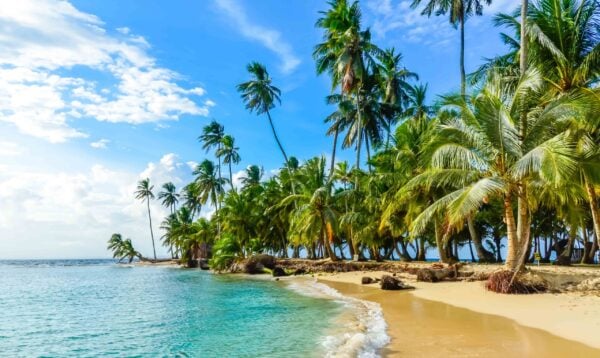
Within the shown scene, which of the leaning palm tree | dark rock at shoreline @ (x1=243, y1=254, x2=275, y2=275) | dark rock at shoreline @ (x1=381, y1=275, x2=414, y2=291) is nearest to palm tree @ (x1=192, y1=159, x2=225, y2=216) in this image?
the leaning palm tree

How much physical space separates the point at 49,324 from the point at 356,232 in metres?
20.8

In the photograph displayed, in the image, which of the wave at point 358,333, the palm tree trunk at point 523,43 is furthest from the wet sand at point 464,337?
the palm tree trunk at point 523,43

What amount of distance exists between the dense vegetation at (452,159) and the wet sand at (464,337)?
3.60 metres

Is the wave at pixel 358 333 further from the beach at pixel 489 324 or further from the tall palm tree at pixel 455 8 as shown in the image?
the tall palm tree at pixel 455 8

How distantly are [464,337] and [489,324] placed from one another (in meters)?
1.55

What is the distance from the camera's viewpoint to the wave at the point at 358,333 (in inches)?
312

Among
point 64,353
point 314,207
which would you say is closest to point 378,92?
point 314,207

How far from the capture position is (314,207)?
104ft

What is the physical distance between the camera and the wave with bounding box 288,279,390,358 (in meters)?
7.92

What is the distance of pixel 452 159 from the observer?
14711 millimetres

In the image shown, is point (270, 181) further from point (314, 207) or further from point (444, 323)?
point (444, 323)

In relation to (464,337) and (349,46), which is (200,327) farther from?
(349,46)

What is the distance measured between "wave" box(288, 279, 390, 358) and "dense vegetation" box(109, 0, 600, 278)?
402 centimetres

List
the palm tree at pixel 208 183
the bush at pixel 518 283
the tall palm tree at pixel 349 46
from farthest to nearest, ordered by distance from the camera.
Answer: the palm tree at pixel 208 183
the tall palm tree at pixel 349 46
the bush at pixel 518 283
